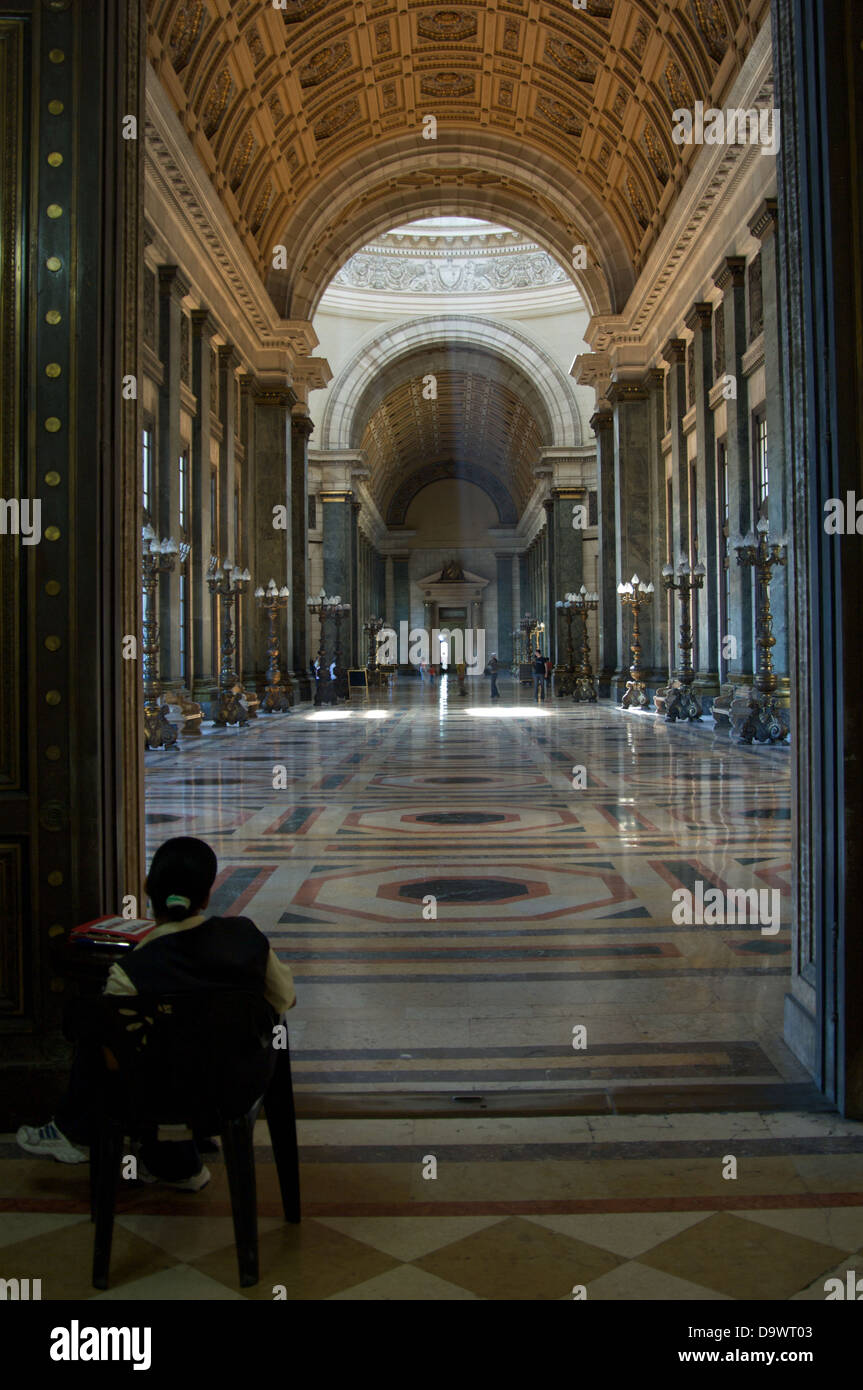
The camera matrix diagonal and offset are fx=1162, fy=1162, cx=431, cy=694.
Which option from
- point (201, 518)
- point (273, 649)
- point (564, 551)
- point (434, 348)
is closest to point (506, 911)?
point (201, 518)

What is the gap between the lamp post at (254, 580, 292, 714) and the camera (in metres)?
24.7

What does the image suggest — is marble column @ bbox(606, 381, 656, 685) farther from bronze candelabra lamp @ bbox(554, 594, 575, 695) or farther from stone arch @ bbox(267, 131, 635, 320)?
bronze candelabra lamp @ bbox(554, 594, 575, 695)

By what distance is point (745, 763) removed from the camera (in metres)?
13.0

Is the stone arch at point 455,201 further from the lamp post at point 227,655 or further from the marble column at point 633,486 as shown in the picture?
the lamp post at point 227,655

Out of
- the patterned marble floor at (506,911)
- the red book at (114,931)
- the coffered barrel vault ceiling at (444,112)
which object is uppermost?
the coffered barrel vault ceiling at (444,112)

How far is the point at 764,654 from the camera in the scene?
1545 centimetres

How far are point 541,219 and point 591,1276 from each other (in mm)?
30348

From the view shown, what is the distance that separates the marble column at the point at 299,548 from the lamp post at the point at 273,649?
212 centimetres

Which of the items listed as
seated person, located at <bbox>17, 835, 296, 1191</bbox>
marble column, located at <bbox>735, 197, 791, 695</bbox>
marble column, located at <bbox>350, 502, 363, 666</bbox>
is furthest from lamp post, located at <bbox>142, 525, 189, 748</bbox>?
marble column, located at <bbox>350, 502, 363, 666</bbox>

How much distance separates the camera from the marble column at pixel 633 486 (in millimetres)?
26516

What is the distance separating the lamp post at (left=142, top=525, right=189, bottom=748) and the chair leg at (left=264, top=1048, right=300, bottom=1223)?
39.1ft

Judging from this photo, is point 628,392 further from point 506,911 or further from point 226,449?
point 506,911

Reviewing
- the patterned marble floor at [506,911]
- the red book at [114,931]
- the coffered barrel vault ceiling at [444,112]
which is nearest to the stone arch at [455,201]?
the coffered barrel vault ceiling at [444,112]

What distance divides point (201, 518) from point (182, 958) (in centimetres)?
1871
